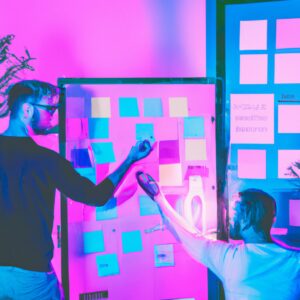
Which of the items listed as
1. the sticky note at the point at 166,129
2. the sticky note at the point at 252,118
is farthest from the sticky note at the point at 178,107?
the sticky note at the point at 252,118

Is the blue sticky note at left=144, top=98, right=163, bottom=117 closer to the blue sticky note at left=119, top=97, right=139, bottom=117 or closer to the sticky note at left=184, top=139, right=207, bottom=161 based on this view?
the blue sticky note at left=119, top=97, right=139, bottom=117

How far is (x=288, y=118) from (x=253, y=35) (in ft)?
1.62

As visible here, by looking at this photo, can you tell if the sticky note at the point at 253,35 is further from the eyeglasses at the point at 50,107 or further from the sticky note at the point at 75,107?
the eyeglasses at the point at 50,107

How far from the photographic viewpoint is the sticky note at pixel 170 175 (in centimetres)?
176

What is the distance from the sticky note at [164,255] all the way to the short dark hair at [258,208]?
18.5 inches

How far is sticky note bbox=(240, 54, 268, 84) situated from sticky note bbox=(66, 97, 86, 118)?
892 millimetres

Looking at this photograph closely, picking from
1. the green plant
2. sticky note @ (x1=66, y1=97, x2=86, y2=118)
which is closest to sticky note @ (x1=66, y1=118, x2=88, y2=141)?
sticky note @ (x1=66, y1=97, x2=86, y2=118)

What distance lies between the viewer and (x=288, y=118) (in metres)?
1.74

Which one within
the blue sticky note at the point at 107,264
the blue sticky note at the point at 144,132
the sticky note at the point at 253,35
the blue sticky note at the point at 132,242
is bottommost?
the blue sticky note at the point at 107,264

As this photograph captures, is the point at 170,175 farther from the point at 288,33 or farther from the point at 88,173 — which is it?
the point at 288,33

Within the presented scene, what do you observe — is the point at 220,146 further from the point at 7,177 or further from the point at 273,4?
the point at 7,177

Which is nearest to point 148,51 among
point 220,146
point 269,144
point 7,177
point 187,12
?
point 187,12

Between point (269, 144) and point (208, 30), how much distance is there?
0.72 m

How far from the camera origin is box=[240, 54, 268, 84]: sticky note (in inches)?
68.5
